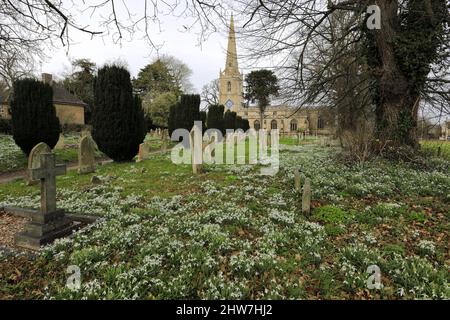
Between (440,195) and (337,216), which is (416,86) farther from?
(337,216)

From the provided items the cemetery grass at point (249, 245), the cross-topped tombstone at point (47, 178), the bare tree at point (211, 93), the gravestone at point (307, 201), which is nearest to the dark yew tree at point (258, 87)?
the bare tree at point (211, 93)

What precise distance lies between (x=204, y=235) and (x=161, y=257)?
0.97 meters

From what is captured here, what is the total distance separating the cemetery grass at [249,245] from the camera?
3357 millimetres

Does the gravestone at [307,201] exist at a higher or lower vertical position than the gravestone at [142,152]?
lower

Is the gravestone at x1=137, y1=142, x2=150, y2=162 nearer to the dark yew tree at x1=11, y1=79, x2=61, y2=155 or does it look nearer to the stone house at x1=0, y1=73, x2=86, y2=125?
the dark yew tree at x1=11, y1=79, x2=61, y2=155

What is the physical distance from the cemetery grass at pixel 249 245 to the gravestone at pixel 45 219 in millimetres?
431

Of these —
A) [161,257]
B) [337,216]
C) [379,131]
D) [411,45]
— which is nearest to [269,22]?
[411,45]

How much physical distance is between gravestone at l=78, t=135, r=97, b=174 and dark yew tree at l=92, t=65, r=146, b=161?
229 cm

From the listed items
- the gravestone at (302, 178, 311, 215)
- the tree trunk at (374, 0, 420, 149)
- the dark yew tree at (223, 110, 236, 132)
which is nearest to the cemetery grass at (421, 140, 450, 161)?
the tree trunk at (374, 0, 420, 149)

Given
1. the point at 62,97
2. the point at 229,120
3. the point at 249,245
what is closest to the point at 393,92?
the point at 249,245

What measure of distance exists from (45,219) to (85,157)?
25.5ft

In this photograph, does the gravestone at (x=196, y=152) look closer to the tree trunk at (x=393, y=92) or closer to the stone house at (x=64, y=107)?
the tree trunk at (x=393, y=92)

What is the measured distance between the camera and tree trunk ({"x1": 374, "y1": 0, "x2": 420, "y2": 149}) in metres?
11.3

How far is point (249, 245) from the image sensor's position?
4.42 m
